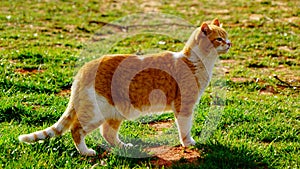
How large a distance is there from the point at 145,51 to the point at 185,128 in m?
5.05

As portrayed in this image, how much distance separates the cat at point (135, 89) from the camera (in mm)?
5008

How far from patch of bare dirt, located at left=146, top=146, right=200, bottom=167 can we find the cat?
0.15m

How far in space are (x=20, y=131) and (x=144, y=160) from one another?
161 cm

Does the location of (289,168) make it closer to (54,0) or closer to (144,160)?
(144,160)

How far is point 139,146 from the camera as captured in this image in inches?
216

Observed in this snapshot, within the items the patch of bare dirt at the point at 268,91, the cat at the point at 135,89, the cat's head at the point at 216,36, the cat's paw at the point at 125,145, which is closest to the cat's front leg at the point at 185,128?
the cat at the point at 135,89

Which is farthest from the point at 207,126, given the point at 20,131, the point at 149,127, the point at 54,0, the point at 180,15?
the point at 54,0

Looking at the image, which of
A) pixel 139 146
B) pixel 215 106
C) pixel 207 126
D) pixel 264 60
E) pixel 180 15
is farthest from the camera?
pixel 180 15

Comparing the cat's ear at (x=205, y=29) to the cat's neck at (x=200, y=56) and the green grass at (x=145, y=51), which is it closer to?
the cat's neck at (x=200, y=56)

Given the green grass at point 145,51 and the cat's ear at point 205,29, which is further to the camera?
the cat's ear at point 205,29

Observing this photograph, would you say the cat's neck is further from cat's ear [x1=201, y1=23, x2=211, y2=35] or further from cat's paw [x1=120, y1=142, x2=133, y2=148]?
cat's paw [x1=120, y1=142, x2=133, y2=148]

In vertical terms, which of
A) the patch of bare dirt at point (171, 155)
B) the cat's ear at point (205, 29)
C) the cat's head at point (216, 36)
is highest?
Result: the cat's ear at point (205, 29)

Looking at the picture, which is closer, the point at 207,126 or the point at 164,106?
the point at 164,106

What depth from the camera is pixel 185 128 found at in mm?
5453
